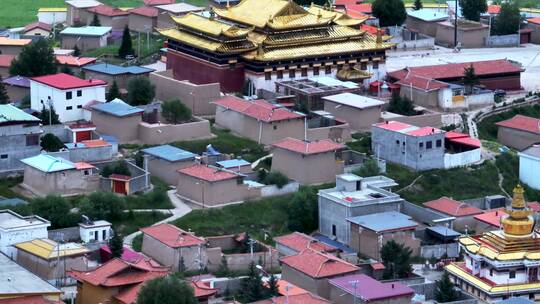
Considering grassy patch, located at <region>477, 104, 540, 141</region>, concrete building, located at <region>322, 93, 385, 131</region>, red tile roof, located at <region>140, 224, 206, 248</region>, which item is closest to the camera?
red tile roof, located at <region>140, 224, 206, 248</region>

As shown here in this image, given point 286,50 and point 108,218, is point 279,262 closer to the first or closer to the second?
point 108,218

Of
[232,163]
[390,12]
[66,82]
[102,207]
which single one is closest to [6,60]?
[66,82]

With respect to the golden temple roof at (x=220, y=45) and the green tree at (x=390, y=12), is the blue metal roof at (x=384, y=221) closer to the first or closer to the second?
the golden temple roof at (x=220, y=45)

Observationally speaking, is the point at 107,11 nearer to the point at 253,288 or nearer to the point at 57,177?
the point at 57,177

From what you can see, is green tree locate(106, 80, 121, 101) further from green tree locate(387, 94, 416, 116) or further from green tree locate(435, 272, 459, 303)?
green tree locate(435, 272, 459, 303)

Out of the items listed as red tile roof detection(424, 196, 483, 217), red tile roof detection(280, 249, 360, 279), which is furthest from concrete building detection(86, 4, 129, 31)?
red tile roof detection(280, 249, 360, 279)

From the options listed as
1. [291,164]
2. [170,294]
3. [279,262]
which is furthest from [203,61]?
[170,294]
